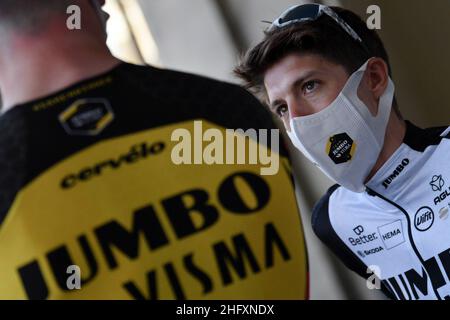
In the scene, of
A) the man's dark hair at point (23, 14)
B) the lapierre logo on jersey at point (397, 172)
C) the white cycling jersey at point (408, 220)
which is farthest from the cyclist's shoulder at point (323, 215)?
the man's dark hair at point (23, 14)

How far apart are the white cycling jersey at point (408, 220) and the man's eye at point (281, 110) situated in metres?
0.18

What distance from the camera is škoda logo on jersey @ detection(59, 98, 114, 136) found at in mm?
815

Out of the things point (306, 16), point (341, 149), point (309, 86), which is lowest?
point (341, 149)

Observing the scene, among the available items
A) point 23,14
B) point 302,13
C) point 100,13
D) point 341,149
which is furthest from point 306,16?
point 23,14

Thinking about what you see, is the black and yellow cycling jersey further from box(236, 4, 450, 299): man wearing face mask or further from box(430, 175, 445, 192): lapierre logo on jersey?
box(430, 175, 445, 192): lapierre logo on jersey

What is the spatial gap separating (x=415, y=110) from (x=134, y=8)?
1.62ft

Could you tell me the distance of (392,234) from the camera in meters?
1.00

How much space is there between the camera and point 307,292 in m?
0.91

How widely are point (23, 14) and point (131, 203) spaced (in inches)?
11.7

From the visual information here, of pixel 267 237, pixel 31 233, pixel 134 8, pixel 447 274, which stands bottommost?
pixel 447 274

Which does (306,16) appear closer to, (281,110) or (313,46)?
(313,46)

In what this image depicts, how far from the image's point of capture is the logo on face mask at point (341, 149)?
967 mm
